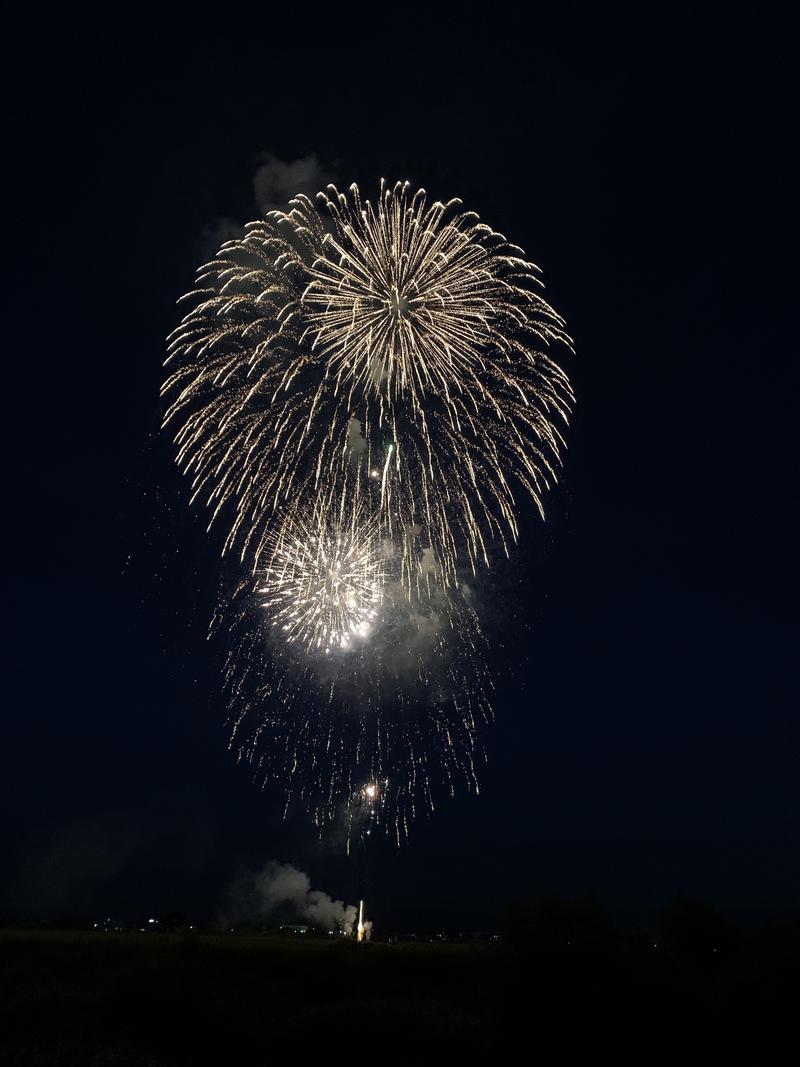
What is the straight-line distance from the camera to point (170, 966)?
35.2 m

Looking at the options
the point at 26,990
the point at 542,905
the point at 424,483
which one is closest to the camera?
the point at 424,483

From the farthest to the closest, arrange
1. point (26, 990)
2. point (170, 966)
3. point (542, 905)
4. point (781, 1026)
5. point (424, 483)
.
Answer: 1. point (542, 905)
2. point (170, 966)
3. point (26, 990)
4. point (424, 483)
5. point (781, 1026)

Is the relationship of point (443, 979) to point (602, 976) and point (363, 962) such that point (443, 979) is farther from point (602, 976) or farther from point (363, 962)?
point (602, 976)

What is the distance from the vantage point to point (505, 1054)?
1070 inches

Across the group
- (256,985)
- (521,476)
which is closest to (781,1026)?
(521,476)

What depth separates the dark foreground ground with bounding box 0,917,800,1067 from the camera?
1072 inches

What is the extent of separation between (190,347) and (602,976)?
2562 cm

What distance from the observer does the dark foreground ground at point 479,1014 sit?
2722 cm

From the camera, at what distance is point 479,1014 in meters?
32.7

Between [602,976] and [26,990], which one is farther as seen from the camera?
[26,990]

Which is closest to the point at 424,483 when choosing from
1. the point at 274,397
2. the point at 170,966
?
the point at 274,397

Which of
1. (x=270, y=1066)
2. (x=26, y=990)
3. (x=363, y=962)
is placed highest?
(x=363, y=962)

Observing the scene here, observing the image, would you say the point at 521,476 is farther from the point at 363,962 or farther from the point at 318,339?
the point at 363,962

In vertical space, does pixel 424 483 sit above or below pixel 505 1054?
above
